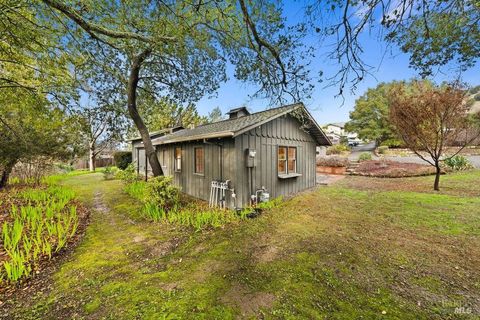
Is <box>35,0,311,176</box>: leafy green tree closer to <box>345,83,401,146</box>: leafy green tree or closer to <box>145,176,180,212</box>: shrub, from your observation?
<box>145,176,180,212</box>: shrub

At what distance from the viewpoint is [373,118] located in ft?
98.1

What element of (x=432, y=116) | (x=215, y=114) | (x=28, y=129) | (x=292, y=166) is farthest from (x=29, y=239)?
(x=215, y=114)

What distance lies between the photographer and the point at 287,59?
4.32 m

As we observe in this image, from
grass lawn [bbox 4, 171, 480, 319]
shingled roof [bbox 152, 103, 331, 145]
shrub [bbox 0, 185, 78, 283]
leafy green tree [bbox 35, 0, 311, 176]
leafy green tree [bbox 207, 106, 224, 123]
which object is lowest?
grass lawn [bbox 4, 171, 480, 319]

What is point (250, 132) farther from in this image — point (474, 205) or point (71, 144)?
point (71, 144)

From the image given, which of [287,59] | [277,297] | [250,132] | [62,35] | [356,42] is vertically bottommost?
[277,297]

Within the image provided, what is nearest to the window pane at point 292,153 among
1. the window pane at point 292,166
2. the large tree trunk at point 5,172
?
the window pane at point 292,166

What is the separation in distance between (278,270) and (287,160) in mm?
5629

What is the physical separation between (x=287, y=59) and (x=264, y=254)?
397cm

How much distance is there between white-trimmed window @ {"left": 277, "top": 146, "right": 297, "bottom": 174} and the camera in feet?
26.8

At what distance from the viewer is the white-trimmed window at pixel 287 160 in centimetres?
818

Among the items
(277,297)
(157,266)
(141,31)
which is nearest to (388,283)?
(277,297)

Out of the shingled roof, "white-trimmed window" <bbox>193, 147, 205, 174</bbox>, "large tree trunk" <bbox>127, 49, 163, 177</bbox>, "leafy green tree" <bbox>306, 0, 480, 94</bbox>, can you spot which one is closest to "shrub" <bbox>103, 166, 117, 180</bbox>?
"large tree trunk" <bbox>127, 49, 163, 177</bbox>

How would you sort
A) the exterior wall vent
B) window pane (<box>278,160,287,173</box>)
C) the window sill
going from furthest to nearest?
the exterior wall vent
window pane (<box>278,160,287,173</box>)
the window sill
